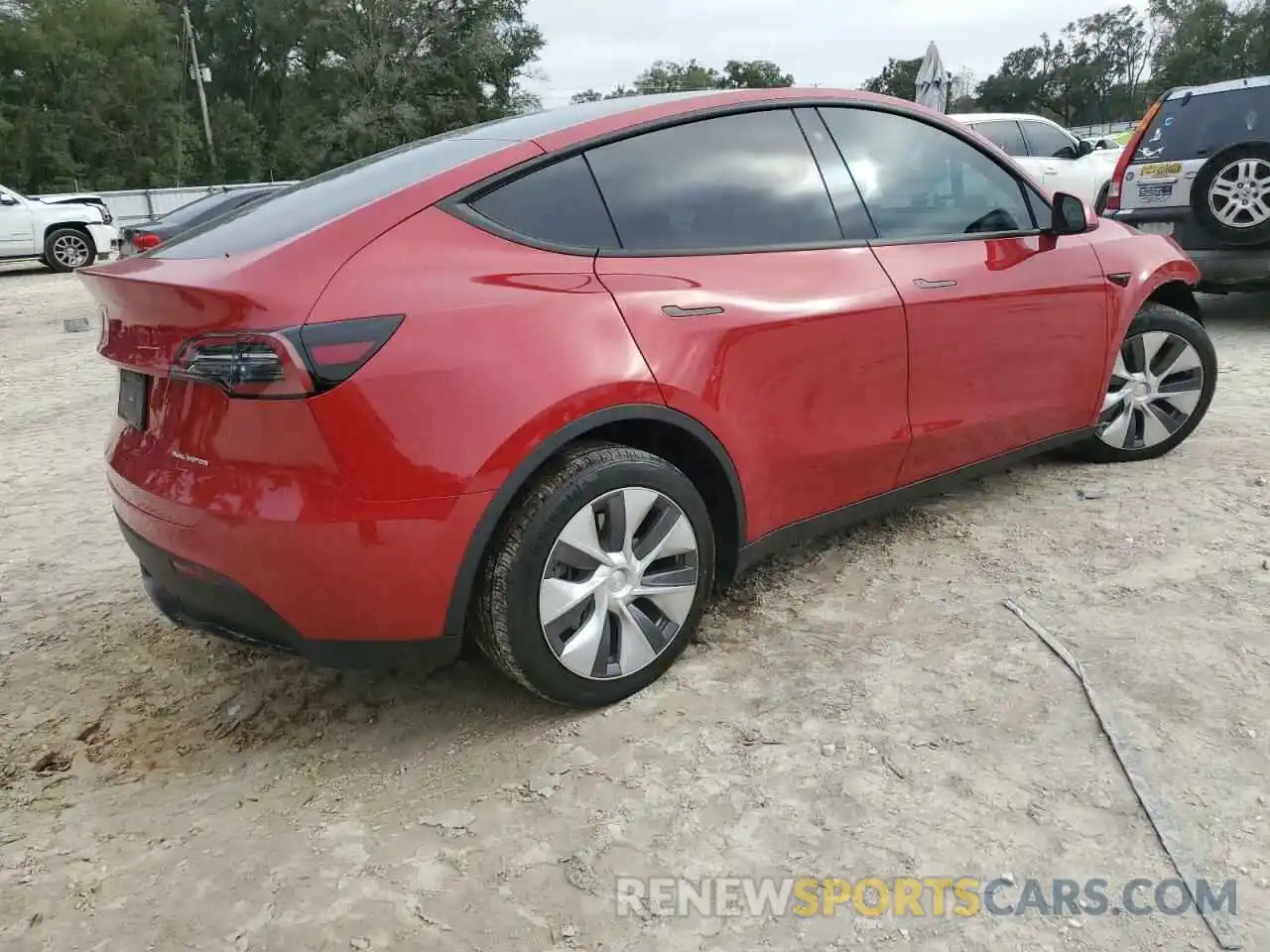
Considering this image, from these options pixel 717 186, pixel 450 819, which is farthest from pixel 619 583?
pixel 717 186

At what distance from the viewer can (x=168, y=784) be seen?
2506mm

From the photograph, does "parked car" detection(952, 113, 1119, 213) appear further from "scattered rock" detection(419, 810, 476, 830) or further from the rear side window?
"scattered rock" detection(419, 810, 476, 830)

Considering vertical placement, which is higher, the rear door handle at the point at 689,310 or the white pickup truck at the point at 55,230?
the white pickup truck at the point at 55,230

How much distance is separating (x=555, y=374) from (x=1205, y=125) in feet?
21.5

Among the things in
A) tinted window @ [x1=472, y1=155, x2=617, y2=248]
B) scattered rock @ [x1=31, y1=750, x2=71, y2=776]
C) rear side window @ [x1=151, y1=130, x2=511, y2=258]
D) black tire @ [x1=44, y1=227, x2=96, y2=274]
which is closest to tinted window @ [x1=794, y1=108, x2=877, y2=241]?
tinted window @ [x1=472, y1=155, x2=617, y2=248]

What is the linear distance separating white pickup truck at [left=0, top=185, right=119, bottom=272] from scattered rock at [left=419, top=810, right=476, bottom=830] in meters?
17.0

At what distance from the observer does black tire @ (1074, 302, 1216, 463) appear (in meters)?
4.20

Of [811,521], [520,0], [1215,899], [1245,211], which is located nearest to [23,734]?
[811,521]

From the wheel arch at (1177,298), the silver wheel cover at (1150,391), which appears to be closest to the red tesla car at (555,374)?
the silver wheel cover at (1150,391)

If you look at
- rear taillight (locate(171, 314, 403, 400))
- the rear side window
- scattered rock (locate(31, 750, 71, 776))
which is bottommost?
scattered rock (locate(31, 750, 71, 776))

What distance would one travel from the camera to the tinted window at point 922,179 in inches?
127

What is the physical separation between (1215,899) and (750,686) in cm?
117

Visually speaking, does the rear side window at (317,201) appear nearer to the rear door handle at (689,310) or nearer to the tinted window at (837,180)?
the rear door handle at (689,310)

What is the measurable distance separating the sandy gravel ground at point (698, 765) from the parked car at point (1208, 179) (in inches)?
132
